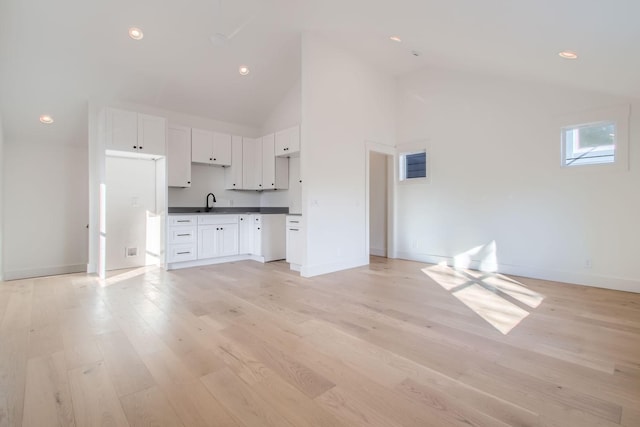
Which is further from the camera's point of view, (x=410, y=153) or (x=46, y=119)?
(x=410, y=153)

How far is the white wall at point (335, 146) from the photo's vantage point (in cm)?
449

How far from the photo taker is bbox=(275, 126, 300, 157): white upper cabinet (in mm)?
5289

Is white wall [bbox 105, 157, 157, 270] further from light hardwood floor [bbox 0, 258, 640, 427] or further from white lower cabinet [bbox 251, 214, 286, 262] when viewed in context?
white lower cabinet [bbox 251, 214, 286, 262]

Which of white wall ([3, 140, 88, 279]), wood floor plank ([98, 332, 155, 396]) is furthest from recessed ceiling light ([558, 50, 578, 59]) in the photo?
Result: white wall ([3, 140, 88, 279])

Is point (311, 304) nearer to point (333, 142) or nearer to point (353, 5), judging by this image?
point (333, 142)

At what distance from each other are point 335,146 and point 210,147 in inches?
93.8

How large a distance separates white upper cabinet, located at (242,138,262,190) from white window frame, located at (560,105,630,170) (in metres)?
4.89

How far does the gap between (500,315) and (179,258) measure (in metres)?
4.55

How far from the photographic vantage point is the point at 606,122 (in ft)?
12.6

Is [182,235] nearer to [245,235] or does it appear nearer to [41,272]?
[245,235]

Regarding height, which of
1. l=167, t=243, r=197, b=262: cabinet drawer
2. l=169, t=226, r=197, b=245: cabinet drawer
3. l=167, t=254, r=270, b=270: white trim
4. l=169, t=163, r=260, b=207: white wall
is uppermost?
l=169, t=163, r=260, b=207: white wall

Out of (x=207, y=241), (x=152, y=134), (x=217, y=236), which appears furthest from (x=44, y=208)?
(x=217, y=236)

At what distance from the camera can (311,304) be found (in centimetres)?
320

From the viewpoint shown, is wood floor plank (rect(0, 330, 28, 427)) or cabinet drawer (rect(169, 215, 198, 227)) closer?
wood floor plank (rect(0, 330, 28, 427))
